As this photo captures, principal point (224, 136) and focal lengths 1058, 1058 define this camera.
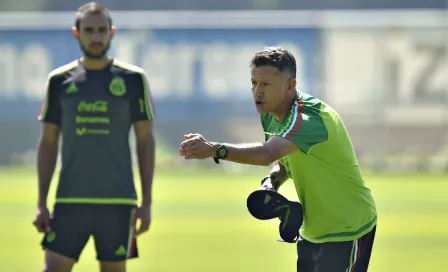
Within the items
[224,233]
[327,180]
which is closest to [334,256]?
Result: [327,180]

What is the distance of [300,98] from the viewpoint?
18.3 ft

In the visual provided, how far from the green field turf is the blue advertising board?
8.20 meters

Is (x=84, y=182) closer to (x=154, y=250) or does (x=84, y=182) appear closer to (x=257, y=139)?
(x=154, y=250)

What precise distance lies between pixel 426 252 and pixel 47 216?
6.33m

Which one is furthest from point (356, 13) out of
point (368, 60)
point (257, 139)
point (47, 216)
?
point (47, 216)

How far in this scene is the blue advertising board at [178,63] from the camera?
32031mm

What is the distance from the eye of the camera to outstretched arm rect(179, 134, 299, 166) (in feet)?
16.2

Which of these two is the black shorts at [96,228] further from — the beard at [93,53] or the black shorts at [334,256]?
the black shorts at [334,256]

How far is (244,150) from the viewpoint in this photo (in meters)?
5.18

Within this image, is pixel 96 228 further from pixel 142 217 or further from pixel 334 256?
pixel 334 256

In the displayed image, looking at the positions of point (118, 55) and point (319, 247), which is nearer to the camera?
point (319, 247)

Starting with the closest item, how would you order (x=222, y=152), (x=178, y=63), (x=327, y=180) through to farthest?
(x=222, y=152)
(x=327, y=180)
(x=178, y=63)

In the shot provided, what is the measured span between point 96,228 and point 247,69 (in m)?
26.4

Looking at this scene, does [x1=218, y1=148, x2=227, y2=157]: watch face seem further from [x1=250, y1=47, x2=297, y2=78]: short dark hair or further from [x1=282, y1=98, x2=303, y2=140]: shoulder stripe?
[x1=250, y1=47, x2=297, y2=78]: short dark hair
